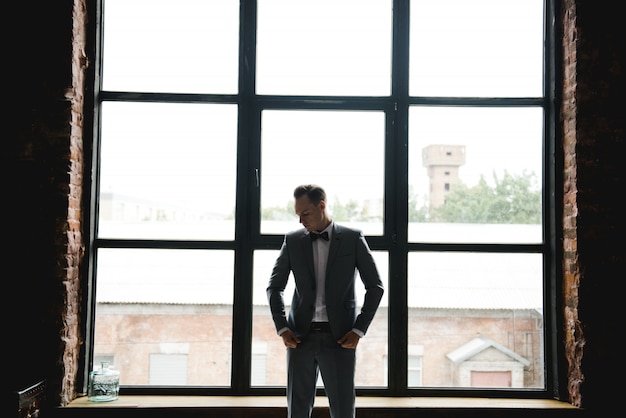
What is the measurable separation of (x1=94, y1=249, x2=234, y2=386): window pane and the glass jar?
0.13 m

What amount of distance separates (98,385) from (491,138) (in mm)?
3034

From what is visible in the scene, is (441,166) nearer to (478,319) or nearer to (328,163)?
(328,163)

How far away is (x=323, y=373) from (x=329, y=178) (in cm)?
134

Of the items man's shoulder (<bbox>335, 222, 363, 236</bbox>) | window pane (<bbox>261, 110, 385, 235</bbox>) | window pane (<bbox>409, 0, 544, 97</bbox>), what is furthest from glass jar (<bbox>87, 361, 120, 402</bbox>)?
window pane (<bbox>409, 0, 544, 97</bbox>)

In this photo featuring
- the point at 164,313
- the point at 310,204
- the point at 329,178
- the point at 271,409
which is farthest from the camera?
the point at 329,178

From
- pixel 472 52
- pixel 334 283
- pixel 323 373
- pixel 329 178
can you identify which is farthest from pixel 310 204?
pixel 472 52

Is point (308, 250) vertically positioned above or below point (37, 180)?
below

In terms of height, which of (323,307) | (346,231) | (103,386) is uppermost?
(346,231)

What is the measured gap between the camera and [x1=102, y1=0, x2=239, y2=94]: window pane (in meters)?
3.84

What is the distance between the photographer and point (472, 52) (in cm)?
388

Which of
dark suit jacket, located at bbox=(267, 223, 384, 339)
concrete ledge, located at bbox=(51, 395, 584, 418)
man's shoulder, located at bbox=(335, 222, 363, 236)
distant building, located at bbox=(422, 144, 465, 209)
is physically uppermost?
distant building, located at bbox=(422, 144, 465, 209)

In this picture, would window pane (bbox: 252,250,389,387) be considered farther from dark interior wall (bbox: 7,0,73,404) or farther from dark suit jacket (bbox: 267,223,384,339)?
dark interior wall (bbox: 7,0,73,404)

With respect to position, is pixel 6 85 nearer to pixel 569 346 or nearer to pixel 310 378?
pixel 310 378

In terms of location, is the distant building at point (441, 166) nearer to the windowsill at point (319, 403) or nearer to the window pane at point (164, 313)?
the windowsill at point (319, 403)
